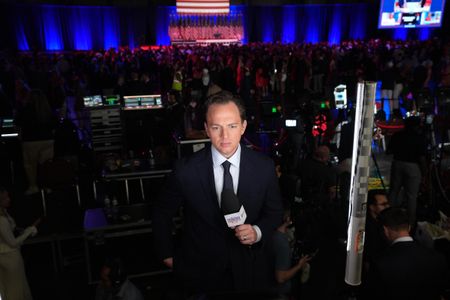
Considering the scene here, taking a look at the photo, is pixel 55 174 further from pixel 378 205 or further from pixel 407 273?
pixel 407 273

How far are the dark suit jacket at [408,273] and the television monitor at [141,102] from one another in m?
6.56

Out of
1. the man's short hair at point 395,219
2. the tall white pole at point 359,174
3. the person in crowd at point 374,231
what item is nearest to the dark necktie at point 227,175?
the tall white pole at point 359,174

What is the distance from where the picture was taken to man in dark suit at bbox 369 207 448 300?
9.58 feet

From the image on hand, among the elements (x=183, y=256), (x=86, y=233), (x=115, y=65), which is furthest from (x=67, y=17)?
(x=183, y=256)

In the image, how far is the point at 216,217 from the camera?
2178mm

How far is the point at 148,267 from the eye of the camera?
4.89 meters

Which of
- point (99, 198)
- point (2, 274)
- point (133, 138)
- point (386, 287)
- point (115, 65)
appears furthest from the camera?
point (115, 65)

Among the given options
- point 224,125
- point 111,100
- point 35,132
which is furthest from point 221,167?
point 111,100

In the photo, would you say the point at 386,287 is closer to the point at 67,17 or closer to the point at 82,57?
the point at 82,57

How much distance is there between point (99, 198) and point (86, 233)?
2384mm

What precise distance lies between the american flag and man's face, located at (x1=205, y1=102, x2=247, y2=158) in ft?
62.0

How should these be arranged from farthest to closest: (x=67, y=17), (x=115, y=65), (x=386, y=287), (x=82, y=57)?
(x=67, y=17) → (x=82, y=57) → (x=115, y=65) → (x=386, y=287)

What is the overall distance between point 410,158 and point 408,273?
3.00m

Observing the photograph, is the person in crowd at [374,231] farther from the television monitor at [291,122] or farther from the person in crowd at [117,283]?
the television monitor at [291,122]
